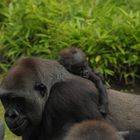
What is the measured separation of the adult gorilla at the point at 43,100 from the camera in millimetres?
8023

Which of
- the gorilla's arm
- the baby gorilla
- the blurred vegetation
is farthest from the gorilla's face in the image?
the blurred vegetation

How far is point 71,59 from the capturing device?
8.96 meters

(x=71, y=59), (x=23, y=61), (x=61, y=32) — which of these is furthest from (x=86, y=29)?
(x=23, y=61)

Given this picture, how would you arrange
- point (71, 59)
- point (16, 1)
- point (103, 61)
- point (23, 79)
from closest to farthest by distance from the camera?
point (23, 79)
point (71, 59)
point (103, 61)
point (16, 1)

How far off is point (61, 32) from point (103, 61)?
2.52 feet

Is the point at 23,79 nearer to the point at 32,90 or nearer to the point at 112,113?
the point at 32,90

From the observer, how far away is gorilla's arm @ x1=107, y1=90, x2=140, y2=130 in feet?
29.9

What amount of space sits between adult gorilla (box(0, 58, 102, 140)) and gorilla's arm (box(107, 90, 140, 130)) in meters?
0.67

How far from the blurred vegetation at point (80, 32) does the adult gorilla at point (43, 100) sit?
3051 mm

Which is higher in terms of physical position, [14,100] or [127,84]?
[14,100]

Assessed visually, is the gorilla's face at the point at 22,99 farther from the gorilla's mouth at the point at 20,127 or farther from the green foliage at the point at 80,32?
the green foliage at the point at 80,32

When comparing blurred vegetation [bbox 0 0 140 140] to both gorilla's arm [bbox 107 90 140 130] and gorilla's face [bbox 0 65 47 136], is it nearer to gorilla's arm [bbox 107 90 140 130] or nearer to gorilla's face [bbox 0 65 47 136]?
gorilla's arm [bbox 107 90 140 130]

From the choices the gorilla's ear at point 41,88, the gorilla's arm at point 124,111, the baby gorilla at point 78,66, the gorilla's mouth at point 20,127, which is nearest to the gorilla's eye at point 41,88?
the gorilla's ear at point 41,88

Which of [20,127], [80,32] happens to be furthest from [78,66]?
[80,32]
